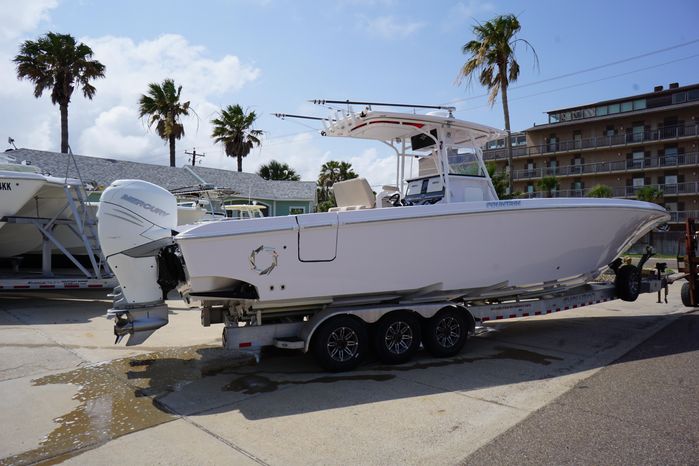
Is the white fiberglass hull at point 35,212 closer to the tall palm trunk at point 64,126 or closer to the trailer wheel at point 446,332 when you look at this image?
the trailer wheel at point 446,332

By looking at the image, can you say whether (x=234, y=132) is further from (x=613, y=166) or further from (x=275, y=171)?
(x=613, y=166)

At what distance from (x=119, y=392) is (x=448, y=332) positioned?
3868 millimetres

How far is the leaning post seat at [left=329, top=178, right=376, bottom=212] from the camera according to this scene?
6473mm

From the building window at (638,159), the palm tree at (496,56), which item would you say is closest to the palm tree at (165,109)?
the palm tree at (496,56)

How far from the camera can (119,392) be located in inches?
197

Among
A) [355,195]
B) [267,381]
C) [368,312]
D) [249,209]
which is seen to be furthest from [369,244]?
[249,209]

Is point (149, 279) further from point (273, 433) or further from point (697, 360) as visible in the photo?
point (697, 360)

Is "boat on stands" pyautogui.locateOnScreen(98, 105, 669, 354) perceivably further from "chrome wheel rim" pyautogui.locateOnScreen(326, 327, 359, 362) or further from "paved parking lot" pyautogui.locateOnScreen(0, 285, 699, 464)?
"paved parking lot" pyautogui.locateOnScreen(0, 285, 699, 464)

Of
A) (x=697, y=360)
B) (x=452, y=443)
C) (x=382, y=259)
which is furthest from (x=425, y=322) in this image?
(x=697, y=360)

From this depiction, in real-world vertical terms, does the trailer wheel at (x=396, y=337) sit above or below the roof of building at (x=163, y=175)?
below

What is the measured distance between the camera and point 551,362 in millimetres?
6043

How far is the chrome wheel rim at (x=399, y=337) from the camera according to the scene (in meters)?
5.90

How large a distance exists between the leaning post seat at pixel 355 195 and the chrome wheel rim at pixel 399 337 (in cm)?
160

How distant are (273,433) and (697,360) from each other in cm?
527
